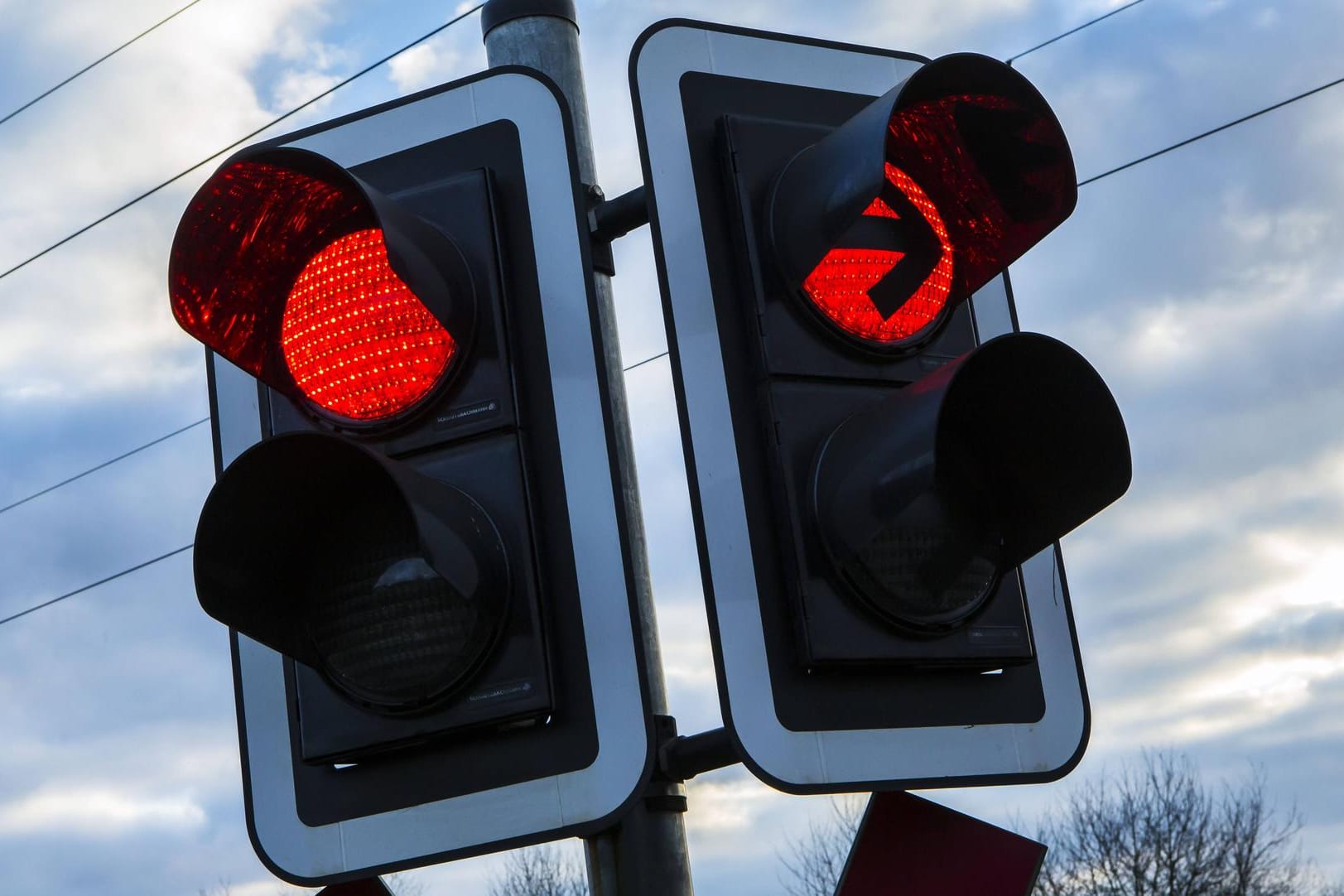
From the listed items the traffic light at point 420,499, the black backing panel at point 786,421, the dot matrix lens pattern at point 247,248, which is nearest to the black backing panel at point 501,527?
the traffic light at point 420,499

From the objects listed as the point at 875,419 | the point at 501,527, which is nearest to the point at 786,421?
the point at 875,419

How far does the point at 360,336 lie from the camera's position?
2.22 meters

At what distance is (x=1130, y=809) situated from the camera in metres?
34.0

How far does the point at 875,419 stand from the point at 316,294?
80 centimetres

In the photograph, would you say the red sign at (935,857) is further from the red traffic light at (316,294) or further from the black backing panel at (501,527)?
the red traffic light at (316,294)

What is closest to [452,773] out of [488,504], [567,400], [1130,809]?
[488,504]

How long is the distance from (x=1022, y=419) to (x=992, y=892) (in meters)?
0.56

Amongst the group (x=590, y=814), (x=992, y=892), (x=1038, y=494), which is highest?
(x=1038, y=494)

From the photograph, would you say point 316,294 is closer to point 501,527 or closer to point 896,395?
point 501,527

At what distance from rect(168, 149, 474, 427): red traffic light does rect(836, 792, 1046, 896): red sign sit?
31.8 inches

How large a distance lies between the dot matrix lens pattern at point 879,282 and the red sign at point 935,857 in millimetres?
627

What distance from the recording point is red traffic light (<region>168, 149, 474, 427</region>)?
2.17m

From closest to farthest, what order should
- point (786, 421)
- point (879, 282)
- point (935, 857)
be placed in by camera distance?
point (935, 857), point (786, 421), point (879, 282)

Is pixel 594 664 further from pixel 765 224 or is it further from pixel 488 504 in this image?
pixel 765 224
